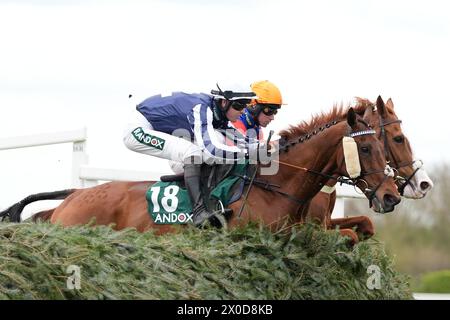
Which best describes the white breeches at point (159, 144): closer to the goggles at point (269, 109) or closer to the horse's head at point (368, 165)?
the goggles at point (269, 109)

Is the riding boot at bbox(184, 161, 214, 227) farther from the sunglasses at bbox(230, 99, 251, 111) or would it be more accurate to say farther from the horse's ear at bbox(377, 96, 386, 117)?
the horse's ear at bbox(377, 96, 386, 117)

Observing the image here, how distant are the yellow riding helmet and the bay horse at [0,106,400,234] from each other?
379mm

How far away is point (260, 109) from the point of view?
8.70 m

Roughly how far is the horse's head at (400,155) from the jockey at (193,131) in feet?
2.92

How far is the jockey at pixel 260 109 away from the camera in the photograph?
8680 millimetres

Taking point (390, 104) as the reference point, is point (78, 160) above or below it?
below

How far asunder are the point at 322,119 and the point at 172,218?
1.32 m

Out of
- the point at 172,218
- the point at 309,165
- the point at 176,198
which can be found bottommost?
the point at 172,218

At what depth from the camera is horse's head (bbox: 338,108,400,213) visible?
7.70m

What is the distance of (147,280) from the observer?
229 inches

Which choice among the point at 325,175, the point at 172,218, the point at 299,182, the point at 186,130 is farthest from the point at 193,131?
the point at 325,175

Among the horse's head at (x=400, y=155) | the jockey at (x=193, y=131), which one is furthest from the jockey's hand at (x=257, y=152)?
the horse's head at (x=400, y=155)

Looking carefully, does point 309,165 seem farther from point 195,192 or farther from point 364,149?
point 195,192
